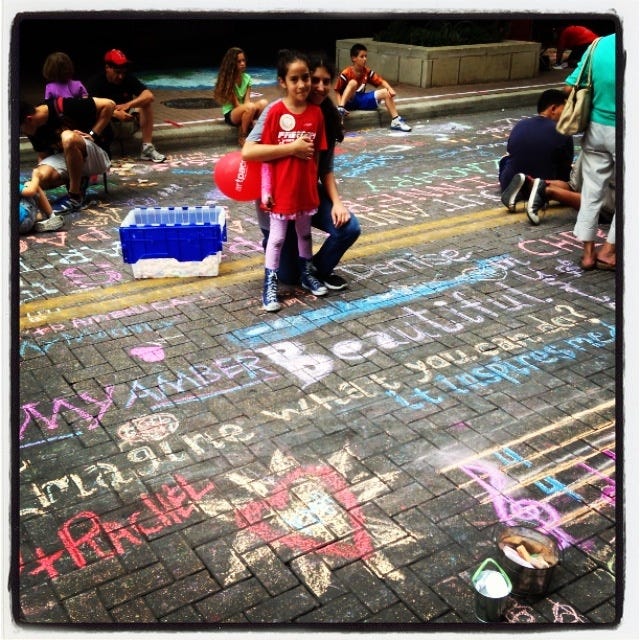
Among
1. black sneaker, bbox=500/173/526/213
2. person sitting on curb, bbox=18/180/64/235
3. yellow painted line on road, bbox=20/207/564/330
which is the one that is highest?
black sneaker, bbox=500/173/526/213

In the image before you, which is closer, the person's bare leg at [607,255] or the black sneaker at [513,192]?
the person's bare leg at [607,255]

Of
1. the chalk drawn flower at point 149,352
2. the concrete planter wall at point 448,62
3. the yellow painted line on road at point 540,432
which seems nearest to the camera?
the yellow painted line on road at point 540,432

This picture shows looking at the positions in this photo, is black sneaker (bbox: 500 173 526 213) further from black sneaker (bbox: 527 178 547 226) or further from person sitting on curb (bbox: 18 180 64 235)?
person sitting on curb (bbox: 18 180 64 235)

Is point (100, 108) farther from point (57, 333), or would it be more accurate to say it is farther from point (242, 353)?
point (242, 353)

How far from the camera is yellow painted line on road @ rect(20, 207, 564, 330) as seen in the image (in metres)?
5.40

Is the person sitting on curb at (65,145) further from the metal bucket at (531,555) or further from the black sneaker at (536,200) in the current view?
the metal bucket at (531,555)

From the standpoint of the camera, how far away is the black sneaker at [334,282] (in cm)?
576

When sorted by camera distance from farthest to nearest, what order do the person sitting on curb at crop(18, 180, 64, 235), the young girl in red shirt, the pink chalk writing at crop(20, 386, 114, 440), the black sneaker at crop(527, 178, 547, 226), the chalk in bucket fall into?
the black sneaker at crop(527, 178, 547, 226) → the person sitting on curb at crop(18, 180, 64, 235) → the young girl in red shirt → the pink chalk writing at crop(20, 386, 114, 440) → the chalk in bucket

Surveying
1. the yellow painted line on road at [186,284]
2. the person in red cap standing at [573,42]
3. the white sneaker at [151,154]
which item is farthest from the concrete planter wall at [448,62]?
the yellow painted line on road at [186,284]

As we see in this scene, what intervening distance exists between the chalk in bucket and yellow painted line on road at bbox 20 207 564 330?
3264mm

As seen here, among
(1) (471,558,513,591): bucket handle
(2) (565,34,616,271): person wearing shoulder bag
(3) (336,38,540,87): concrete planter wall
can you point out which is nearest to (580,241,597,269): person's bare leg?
(2) (565,34,616,271): person wearing shoulder bag

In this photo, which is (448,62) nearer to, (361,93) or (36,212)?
(361,93)

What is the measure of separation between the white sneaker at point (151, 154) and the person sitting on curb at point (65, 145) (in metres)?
1.44

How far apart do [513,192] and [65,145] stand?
427 cm
